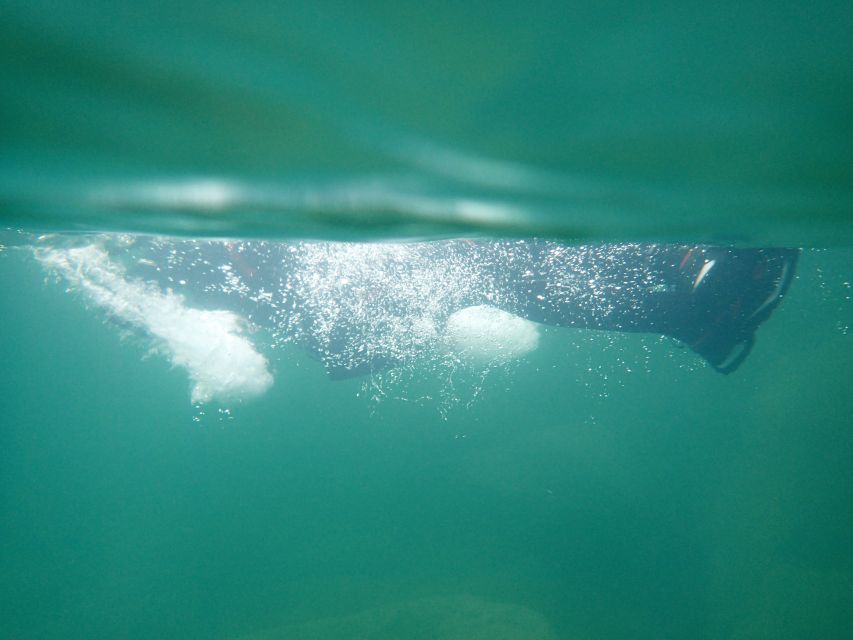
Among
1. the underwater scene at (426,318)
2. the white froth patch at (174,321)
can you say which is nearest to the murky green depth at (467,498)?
the underwater scene at (426,318)

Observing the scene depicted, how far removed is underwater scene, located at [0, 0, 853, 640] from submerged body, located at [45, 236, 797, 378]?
3.8 inches

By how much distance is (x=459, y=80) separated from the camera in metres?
2.39

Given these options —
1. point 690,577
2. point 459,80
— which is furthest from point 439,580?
point 459,80

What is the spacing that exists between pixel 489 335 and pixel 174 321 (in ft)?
41.2

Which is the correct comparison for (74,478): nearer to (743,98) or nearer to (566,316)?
(566,316)

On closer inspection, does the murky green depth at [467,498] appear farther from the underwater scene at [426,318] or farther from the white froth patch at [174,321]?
the white froth patch at [174,321]

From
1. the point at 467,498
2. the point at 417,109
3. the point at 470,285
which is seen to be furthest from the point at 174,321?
the point at 467,498

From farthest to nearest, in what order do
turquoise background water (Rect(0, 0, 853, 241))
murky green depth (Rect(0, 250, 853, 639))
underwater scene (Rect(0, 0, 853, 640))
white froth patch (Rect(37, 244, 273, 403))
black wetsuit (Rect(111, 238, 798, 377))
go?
murky green depth (Rect(0, 250, 853, 639)) → white froth patch (Rect(37, 244, 273, 403)) → black wetsuit (Rect(111, 238, 798, 377)) → underwater scene (Rect(0, 0, 853, 640)) → turquoise background water (Rect(0, 0, 853, 241))

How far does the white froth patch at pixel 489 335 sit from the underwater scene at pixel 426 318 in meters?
0.27

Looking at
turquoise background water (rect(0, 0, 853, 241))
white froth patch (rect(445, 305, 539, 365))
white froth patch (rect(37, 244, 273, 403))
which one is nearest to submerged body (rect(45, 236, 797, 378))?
white froth patch (rect(37, 244, 273, 403))

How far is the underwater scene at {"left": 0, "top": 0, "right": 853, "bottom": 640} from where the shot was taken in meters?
2.23

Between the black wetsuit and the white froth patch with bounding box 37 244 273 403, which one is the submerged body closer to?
the black wetsuit

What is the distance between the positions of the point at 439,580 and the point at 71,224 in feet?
86.3

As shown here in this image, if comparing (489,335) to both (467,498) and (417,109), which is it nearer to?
(467,498)
